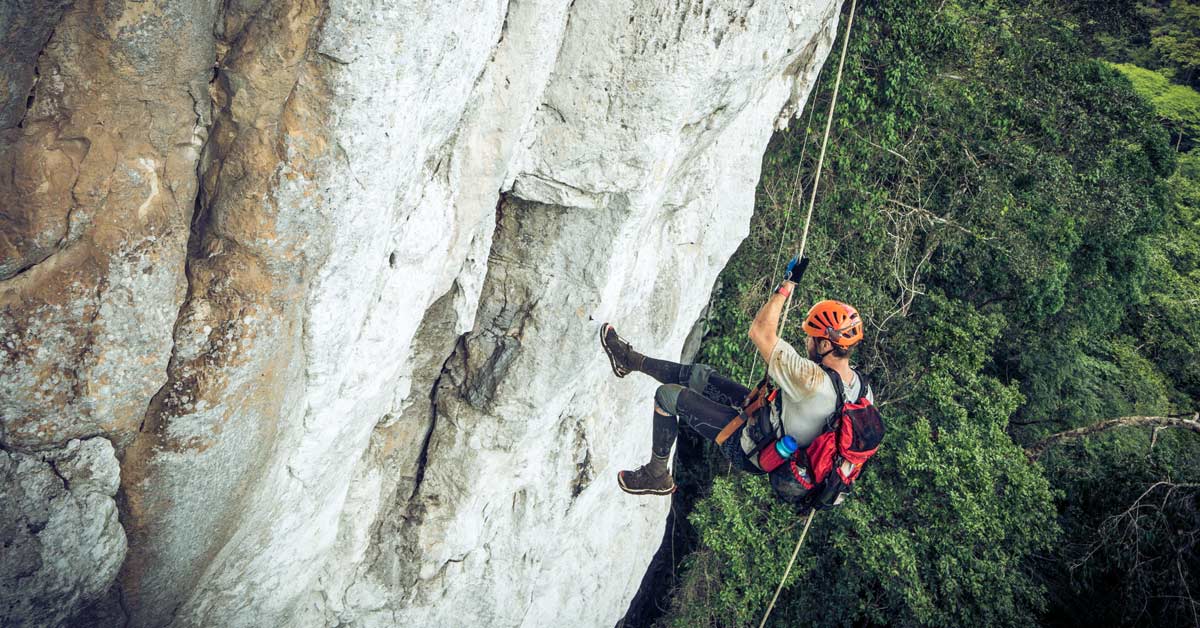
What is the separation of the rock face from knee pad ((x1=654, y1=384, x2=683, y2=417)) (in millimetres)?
551

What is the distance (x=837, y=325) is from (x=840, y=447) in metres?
0.69

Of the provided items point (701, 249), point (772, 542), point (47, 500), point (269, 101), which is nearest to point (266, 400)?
point (47, 500)

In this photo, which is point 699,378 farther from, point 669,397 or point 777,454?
point 777,454

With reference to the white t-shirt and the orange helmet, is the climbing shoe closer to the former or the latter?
the white t-shirt

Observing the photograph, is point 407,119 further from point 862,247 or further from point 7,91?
point 862,247

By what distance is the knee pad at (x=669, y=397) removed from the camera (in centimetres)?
528

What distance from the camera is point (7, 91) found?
2.46 m

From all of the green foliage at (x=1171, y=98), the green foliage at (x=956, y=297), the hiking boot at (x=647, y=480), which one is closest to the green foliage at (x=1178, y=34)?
the green foliage at (x=1171, y=98)

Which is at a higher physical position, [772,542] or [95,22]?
[95,22]

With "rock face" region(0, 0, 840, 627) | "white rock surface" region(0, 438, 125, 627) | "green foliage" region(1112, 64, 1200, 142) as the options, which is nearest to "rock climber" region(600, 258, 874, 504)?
"rock face" region(0, 0, 840, 627)

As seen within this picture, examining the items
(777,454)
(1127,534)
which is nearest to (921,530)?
(1127,534)

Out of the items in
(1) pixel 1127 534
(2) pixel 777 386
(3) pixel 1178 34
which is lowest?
(1) pixel 1127 534

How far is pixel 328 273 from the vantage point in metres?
3.25

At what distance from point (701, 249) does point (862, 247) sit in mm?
3838
